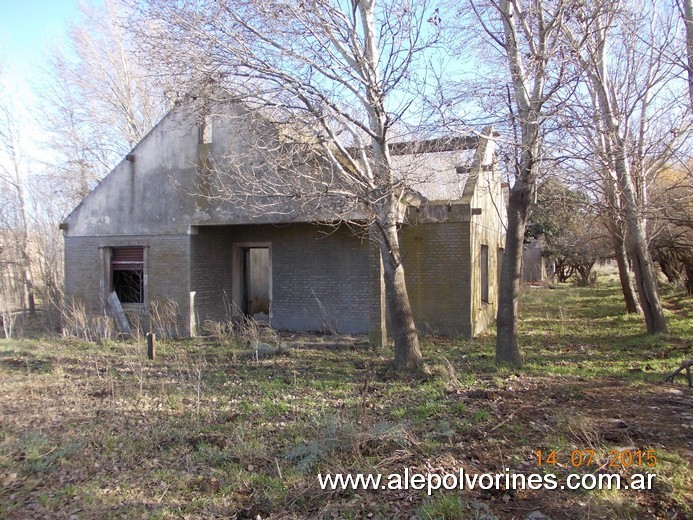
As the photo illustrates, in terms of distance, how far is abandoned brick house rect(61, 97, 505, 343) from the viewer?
11945 millimetres

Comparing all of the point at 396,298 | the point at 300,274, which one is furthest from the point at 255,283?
the point at 396,298

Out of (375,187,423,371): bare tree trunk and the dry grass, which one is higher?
(375,187,423,371): bare tree trunk

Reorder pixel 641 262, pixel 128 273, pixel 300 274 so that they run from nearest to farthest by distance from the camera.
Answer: pixel 641 262
pixel 300 274
pixel 128 273

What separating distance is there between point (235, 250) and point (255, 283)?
1.90m

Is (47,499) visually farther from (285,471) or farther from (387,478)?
(387,478)

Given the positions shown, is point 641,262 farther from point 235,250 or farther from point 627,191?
point 235,250

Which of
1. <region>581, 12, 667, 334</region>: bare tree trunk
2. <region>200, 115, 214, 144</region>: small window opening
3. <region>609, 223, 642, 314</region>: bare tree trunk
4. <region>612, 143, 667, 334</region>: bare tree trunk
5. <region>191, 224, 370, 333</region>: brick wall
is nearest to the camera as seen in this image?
<region>581, 12, 667, 334</region>: bare tree trunk

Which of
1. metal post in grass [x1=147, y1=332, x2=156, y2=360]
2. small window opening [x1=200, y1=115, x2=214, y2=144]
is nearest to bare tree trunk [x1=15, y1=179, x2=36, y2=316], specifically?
small window opening [x1=200, y1=115, x2=214, y2=144]

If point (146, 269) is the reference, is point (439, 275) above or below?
below

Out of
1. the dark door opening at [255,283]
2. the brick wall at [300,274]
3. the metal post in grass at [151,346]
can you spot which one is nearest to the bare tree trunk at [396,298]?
the brick wall at [300,274]

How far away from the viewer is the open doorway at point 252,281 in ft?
48.2

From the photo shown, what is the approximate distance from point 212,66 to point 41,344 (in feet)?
30.1

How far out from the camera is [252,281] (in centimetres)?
1611
